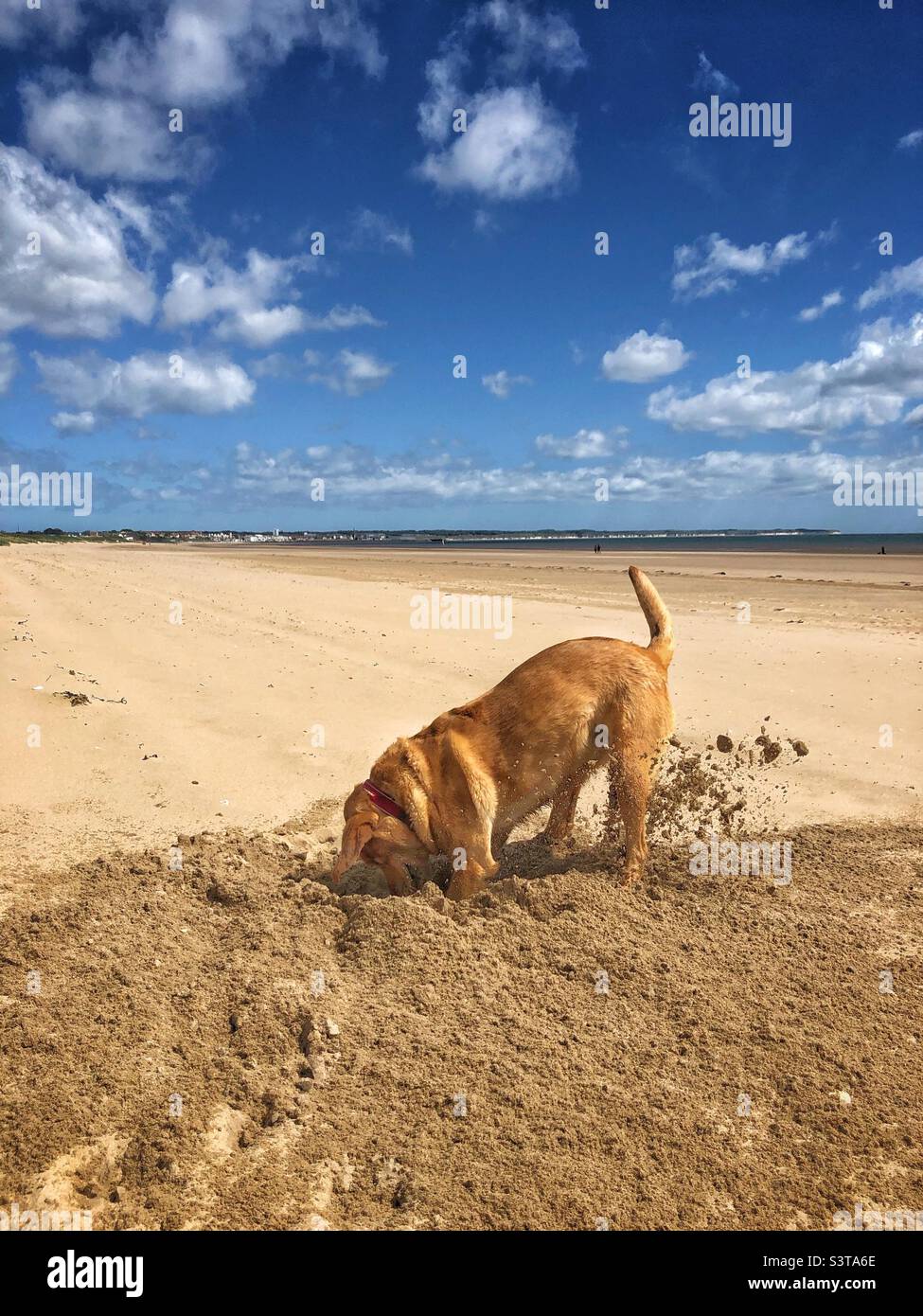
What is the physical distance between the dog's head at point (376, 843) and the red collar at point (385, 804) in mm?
19

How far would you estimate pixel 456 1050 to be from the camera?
3.71 meters

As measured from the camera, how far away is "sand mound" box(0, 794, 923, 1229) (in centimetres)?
296

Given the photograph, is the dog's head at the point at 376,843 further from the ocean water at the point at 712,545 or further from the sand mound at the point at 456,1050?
the ocean water at the point at 712,545

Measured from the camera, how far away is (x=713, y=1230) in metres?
2.83

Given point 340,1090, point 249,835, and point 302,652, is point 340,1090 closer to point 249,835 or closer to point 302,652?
point 249,835

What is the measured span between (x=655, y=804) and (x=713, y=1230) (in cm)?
360

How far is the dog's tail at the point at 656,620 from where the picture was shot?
5613mm

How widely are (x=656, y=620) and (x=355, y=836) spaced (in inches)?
108

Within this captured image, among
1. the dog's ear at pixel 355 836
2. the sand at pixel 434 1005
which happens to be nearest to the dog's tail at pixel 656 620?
the sand at pixel 434 1005

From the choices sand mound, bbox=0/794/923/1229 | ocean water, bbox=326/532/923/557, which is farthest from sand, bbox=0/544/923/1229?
ocean water, bbox=326/532/923/557

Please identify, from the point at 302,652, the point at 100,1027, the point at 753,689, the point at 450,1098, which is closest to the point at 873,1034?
the point at 450,1098

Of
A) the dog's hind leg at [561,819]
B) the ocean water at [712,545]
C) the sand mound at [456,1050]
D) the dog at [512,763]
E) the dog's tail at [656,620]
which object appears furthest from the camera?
the ocean water at [712,545]

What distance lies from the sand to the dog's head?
293 mm

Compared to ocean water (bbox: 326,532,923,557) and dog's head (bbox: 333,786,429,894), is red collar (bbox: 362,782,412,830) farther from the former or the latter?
ocean water (bbox: 326,532,923,557)
